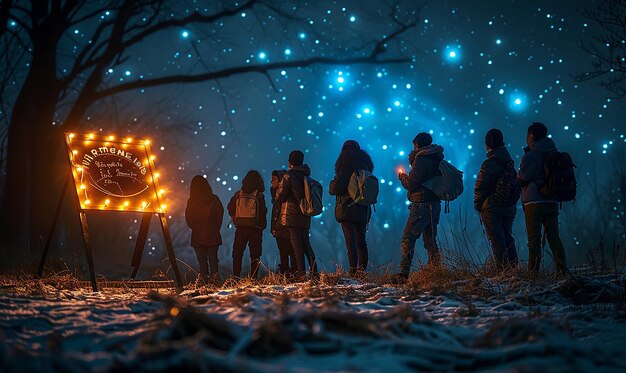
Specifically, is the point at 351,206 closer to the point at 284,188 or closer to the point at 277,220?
the point at 284,188

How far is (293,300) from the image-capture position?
13.6 ft

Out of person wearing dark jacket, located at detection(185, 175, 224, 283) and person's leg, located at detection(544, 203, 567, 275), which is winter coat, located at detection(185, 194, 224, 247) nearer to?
person wearing dark jacket, located at detection(185, 175, 224, 283)

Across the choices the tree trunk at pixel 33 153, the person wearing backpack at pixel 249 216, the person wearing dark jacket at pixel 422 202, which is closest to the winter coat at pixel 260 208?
the person wearing backpack at pixel 249 216

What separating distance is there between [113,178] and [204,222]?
6.04ft

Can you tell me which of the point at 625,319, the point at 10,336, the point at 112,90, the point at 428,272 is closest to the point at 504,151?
the point at 428,272

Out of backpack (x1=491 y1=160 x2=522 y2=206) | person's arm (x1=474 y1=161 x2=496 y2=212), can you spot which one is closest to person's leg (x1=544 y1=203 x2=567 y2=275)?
backpack (x1=491 y1=160 x2=522 y2=206)

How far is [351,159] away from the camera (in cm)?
740

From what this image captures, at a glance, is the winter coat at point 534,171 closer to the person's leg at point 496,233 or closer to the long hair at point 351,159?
the person's leg at point 496,233

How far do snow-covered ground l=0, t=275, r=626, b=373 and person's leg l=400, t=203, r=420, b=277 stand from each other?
1887 millimetres

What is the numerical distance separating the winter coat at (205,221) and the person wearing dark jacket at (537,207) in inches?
174

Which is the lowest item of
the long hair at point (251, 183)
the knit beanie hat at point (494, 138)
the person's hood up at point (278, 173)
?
the long hair at point (251, 183)

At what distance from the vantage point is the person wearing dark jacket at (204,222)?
8.27 meters

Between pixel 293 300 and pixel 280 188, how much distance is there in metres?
3.70

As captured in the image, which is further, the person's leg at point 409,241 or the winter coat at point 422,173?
the winter coat at point 422,173
